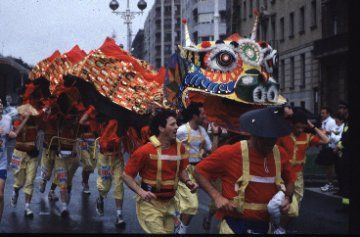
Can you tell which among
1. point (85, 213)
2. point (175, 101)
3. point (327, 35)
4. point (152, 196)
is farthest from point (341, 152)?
point (327, 35)

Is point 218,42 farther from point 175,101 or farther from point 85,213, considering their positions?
point 85,213

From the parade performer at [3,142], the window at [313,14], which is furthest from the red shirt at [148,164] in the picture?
the window at [313,14]

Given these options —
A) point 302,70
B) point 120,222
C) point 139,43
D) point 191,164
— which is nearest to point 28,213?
point 120,222

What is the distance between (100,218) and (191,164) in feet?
6.55

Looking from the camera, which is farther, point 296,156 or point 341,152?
point 341,152

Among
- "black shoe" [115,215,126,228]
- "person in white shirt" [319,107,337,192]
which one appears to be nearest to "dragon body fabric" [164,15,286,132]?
"black shoe" [115,215,126,228]

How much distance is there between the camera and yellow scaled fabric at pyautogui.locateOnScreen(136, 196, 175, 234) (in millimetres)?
6859

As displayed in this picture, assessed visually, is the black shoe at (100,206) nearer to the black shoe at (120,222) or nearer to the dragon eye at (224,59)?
the black shoe at (120,222)

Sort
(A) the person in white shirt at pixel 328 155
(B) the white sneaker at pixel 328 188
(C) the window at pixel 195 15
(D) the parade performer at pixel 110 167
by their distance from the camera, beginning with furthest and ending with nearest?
1. (C) the window at pixel 195 15
2. (B) the white sneaker at pixel 328 188
3. (A) the person in white shirt at pixel 328 155
4. (D) the parade performer at pixel 110 167

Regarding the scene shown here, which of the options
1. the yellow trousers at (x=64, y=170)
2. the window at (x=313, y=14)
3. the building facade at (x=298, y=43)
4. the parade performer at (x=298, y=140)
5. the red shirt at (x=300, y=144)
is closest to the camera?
the red shirt at (x=300, y=144)

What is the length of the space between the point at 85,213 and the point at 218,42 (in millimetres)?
3351

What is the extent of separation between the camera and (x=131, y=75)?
11156 millimetres

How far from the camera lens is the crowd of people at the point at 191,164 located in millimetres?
5246

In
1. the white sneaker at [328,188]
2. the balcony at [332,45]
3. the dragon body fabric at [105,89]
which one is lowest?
the white sneaker at [328,188]
